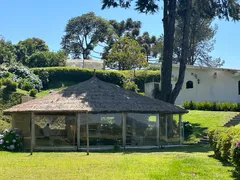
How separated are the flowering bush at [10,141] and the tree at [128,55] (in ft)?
95.7

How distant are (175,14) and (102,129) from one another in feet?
37.3

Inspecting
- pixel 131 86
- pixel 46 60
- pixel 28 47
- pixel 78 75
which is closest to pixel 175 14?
pixel 131 86

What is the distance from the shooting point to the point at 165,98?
2841 centimetres

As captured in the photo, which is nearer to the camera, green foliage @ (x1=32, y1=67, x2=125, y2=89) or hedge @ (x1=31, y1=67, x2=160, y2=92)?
hedge @ (x1=31, y1=67, x2=160, y2=92)

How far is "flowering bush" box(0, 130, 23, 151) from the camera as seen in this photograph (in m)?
A: 20.6

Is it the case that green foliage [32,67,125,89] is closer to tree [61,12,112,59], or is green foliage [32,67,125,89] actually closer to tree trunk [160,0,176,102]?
tree trunk [160,0,176,102]

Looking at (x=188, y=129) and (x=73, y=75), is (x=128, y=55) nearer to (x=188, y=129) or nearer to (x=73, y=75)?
(x=73, y=75)

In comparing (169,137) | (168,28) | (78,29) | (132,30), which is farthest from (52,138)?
(78,29)

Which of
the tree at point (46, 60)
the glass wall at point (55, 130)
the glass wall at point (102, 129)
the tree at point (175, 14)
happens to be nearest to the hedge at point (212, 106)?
the tree at point (175, 14)

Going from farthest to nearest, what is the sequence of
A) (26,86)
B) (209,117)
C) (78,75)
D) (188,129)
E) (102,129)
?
(78,75), (26,86), (209,117), (188,129), (102,129)

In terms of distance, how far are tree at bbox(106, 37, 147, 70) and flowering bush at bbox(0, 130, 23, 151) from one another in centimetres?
2917

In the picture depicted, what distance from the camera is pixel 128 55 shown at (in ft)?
161

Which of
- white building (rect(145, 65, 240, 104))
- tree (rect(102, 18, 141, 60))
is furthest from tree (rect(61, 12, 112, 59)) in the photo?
white building (rect(145, 65, 240, 104))

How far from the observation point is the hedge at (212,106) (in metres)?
33.4
